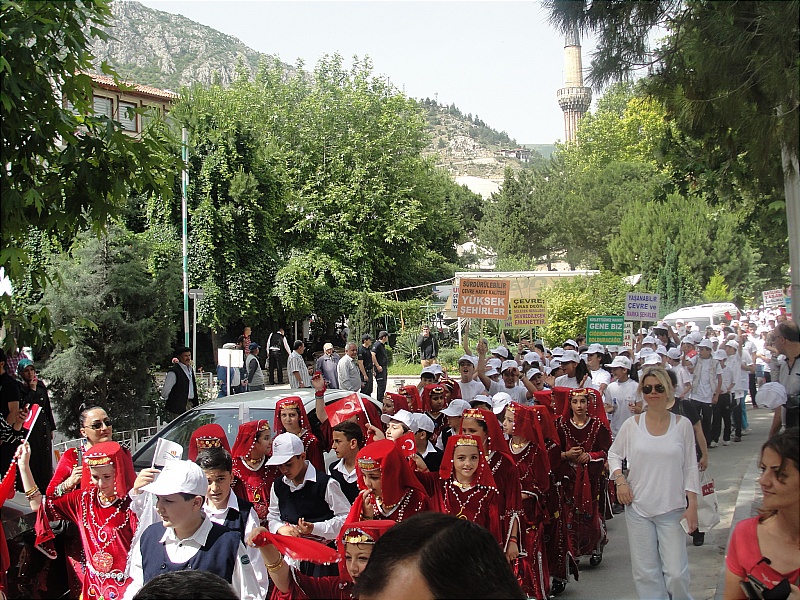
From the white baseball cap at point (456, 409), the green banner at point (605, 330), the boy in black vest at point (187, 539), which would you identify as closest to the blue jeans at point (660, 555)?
the white baseball cap at point (456, 409)

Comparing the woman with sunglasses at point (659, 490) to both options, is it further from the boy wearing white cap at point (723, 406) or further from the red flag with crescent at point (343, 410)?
the boy wearing white cap at point (723, 406)

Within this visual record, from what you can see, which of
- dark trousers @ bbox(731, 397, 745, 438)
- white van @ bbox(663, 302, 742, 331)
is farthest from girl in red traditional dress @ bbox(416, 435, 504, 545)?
white van @ bbox(663, 302, 742, 331)

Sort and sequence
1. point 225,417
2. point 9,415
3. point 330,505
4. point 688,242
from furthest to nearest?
point 688,242 < point 225,417 < point 9,415 < point 330,505

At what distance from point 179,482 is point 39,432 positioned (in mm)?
6509

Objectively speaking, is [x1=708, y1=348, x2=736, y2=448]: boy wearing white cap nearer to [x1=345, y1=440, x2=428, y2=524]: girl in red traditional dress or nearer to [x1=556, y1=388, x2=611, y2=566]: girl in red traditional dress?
[x1=556, y1=388, x2=611, y2=566]: girl in red traditional dress

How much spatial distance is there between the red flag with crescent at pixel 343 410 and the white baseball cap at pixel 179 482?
375cm

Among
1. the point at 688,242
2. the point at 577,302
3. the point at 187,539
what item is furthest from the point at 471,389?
the point at 688,242

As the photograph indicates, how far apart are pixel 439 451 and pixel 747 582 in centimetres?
441

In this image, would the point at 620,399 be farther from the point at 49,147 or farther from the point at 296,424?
the point at 49,147

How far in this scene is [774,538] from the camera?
3.46 m

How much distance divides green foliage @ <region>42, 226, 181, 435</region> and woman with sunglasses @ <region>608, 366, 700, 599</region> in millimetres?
9266

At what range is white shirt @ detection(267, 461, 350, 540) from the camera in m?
5.29

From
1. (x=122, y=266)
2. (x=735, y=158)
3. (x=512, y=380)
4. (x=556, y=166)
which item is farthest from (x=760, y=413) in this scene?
(x=556, y=166)

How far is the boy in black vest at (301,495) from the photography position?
541cm
